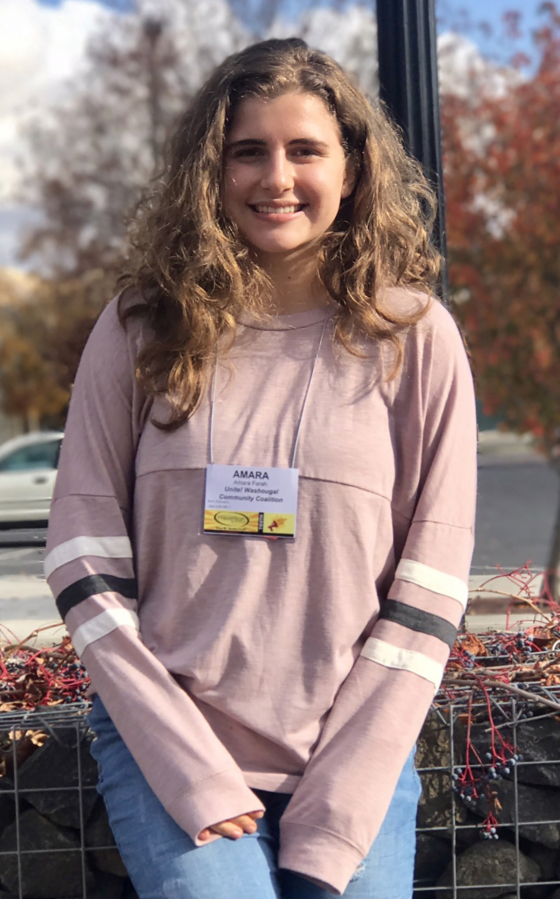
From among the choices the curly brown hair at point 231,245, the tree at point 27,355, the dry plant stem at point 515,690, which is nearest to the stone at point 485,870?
the dry plant stem at point 515,690

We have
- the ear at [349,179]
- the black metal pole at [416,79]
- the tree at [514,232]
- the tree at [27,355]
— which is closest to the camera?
the ear at [349,179]

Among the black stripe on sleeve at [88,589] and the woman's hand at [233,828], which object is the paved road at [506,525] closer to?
the black stripe on sleeve at [88,589]

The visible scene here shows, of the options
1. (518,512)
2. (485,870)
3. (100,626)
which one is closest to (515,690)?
(485,870)

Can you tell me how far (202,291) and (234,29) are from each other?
28.5 ft

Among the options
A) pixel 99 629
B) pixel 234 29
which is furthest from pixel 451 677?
pixel 234 29

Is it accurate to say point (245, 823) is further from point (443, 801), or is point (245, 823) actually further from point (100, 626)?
point (443, 801)

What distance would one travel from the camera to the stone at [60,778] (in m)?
2.09

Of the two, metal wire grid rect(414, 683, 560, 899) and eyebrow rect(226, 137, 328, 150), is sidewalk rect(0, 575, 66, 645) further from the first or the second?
eyebrow rect(226, 137, 328, 150)

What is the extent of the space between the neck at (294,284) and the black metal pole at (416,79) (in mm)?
711

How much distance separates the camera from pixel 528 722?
7.02 feet

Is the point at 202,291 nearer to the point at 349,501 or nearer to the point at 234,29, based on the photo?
the point at 349,501

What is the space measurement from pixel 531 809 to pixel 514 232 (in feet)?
13.0

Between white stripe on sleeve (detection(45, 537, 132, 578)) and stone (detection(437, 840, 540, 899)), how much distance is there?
1002 mm

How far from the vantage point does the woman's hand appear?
1.55 metres
